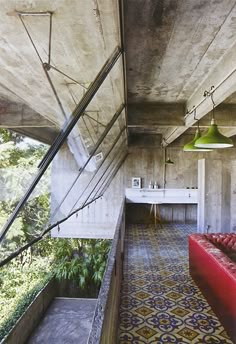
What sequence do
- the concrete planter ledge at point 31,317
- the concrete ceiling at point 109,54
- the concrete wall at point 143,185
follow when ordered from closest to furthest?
the concrete ceiling at point 109,54
the concrete planter ledge at point 31,317
the concrete wall at point 143,185

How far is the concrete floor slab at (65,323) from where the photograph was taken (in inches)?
243

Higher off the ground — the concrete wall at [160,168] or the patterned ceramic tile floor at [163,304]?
the concrete wall at [160,168]

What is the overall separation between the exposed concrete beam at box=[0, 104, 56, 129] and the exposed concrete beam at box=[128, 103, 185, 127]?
1695 millimetres

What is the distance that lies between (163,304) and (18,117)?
3096 millimetres

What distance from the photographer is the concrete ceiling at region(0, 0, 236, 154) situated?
1.66 metres

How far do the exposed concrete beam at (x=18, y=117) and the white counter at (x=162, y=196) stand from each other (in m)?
6.90

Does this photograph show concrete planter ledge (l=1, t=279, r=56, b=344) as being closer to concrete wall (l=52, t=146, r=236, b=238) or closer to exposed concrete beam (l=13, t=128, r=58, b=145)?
concrete wall (l=52, t=146, r=236, b=238)

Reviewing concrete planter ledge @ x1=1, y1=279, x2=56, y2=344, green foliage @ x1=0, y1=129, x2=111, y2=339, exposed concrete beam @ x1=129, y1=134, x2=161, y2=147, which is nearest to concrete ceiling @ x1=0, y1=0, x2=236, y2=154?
green foliage @ x1=0, y1=129, x2=111, y2=339

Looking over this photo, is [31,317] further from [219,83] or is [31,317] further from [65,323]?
[219,83]

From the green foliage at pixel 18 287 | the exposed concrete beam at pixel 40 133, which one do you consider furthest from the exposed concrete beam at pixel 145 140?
the exposed concrete beam at pixel 40 133

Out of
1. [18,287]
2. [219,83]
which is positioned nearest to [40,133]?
[219,83]

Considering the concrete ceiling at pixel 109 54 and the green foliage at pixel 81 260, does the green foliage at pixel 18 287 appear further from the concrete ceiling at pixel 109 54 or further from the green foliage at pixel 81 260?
the concrete ceiling at pixel 109 54

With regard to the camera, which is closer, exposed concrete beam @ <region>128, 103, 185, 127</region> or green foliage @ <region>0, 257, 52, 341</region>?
exposed concrete beam @ <region>128, 103, 185, 127</region>

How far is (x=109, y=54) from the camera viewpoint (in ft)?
6.84
